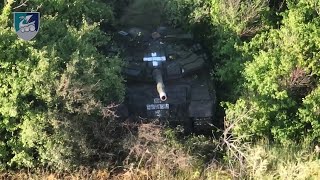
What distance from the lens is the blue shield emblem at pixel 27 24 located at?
1131cm

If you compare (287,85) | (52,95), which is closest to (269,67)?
(287,85)

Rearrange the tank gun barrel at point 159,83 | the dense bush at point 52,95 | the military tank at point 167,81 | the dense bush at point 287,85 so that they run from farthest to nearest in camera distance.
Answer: the military tank at point 167,81 < the dense bush at point 287,85 < the tank gun barrel at point 159,83 < the dense bush at point 52,95

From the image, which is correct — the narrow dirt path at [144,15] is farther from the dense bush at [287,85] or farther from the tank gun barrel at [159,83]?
the dense bush at [287,85]

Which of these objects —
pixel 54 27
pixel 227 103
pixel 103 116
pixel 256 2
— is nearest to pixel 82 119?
pixel 103 116

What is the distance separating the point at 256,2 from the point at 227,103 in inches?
95.9

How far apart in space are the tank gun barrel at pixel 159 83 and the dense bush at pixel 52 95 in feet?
2.64

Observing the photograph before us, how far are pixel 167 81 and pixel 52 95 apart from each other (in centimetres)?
283

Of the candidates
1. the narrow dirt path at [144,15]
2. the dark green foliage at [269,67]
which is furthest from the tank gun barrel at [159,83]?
the narrow dirt path at [144,15]

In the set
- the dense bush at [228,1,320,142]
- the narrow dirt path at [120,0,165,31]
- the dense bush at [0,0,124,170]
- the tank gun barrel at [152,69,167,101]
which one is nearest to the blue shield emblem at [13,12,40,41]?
the dense bush at [0,0,124,170]

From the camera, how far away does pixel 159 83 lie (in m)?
12.8

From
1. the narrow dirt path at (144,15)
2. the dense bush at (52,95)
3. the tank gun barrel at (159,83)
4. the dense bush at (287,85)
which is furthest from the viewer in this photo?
the narrow dirt path at (144,15)

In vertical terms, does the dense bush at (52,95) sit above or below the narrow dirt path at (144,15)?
below

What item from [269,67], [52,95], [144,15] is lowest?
[52,95]

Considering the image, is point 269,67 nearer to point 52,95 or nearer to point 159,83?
point 159,83
